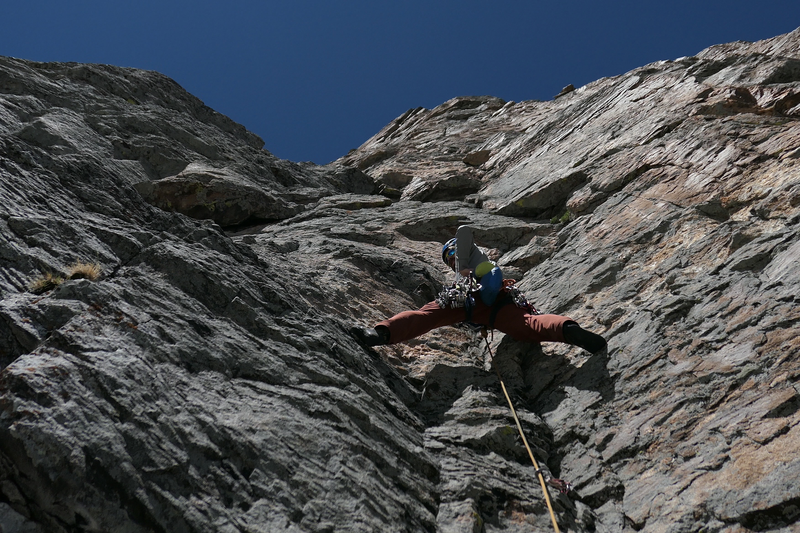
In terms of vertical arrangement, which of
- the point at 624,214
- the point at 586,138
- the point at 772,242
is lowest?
the point at 772,242

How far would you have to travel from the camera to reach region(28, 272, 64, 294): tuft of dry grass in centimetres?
A: 570

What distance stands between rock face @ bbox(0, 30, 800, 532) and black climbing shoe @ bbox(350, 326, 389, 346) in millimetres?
284

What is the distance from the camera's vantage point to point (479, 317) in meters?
8.31

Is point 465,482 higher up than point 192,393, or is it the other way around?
point 192,393

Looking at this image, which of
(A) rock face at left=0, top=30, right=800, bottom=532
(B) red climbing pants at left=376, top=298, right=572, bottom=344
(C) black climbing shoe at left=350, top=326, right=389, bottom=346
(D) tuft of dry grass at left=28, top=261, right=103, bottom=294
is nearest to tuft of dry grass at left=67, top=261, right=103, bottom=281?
(D) tuft of dry grass at left=28, top=261, right=103, bottom=294

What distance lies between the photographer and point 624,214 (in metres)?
10.1

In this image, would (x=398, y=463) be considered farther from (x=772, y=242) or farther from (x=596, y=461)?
(x=772, y=242)

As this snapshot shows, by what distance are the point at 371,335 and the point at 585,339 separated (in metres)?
2.61

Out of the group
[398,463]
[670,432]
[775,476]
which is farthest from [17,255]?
[775,476]

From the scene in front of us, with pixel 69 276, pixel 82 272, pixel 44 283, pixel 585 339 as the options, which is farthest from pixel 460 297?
pixel 44 283

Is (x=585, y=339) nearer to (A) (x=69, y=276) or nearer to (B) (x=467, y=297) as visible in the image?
(B) (x=467, y=297)

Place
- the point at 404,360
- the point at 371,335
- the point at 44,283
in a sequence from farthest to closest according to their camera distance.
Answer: the point at 404,360 → the point at 371,335 → the point at 44,283

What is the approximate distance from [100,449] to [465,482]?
3031mm

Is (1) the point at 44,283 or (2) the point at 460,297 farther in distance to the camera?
(2) the point at 460,297
